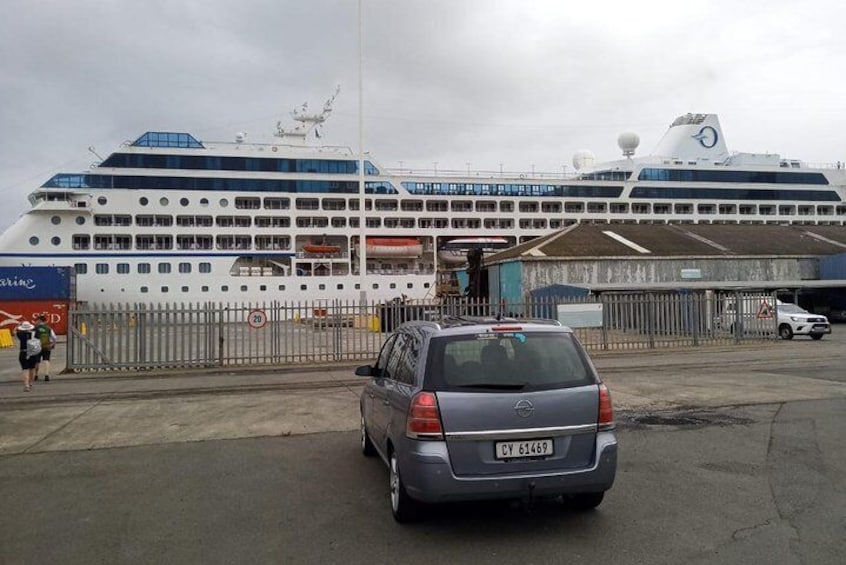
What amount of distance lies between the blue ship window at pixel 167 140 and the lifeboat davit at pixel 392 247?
1566cm

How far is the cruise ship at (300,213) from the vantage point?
46906 mm

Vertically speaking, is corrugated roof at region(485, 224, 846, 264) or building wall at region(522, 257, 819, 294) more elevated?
corrugated roof at region(485, 224, 846, 264)

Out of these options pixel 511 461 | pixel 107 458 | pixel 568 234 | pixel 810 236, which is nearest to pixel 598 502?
pixel 511 461

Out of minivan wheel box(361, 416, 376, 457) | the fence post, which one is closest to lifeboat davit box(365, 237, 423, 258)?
the fence post

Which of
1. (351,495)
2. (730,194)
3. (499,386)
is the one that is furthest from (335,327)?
(730,194)

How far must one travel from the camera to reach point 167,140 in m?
51.5

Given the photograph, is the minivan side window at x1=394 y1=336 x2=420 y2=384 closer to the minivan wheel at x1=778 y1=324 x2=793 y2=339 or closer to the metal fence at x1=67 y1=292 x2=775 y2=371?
the metal fence at x1=67 y1=292 x2=775 y2=371

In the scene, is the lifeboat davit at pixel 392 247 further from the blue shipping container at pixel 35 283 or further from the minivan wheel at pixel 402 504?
the minivan wheel at pixel 402 504

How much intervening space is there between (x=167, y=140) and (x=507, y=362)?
174ft

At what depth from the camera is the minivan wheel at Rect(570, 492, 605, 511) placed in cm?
457

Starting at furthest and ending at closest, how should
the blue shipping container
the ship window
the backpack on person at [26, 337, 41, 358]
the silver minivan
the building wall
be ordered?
the ship window
the building wall
the blue shipping container
the backpack on person at [26, 337, 41, 358]
the silver minivan

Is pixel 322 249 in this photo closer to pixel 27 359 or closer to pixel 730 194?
pixel 27 359

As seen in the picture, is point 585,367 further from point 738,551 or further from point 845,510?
point 845,510

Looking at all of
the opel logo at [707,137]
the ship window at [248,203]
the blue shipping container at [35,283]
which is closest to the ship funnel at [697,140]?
the opel logo at [707,137]
